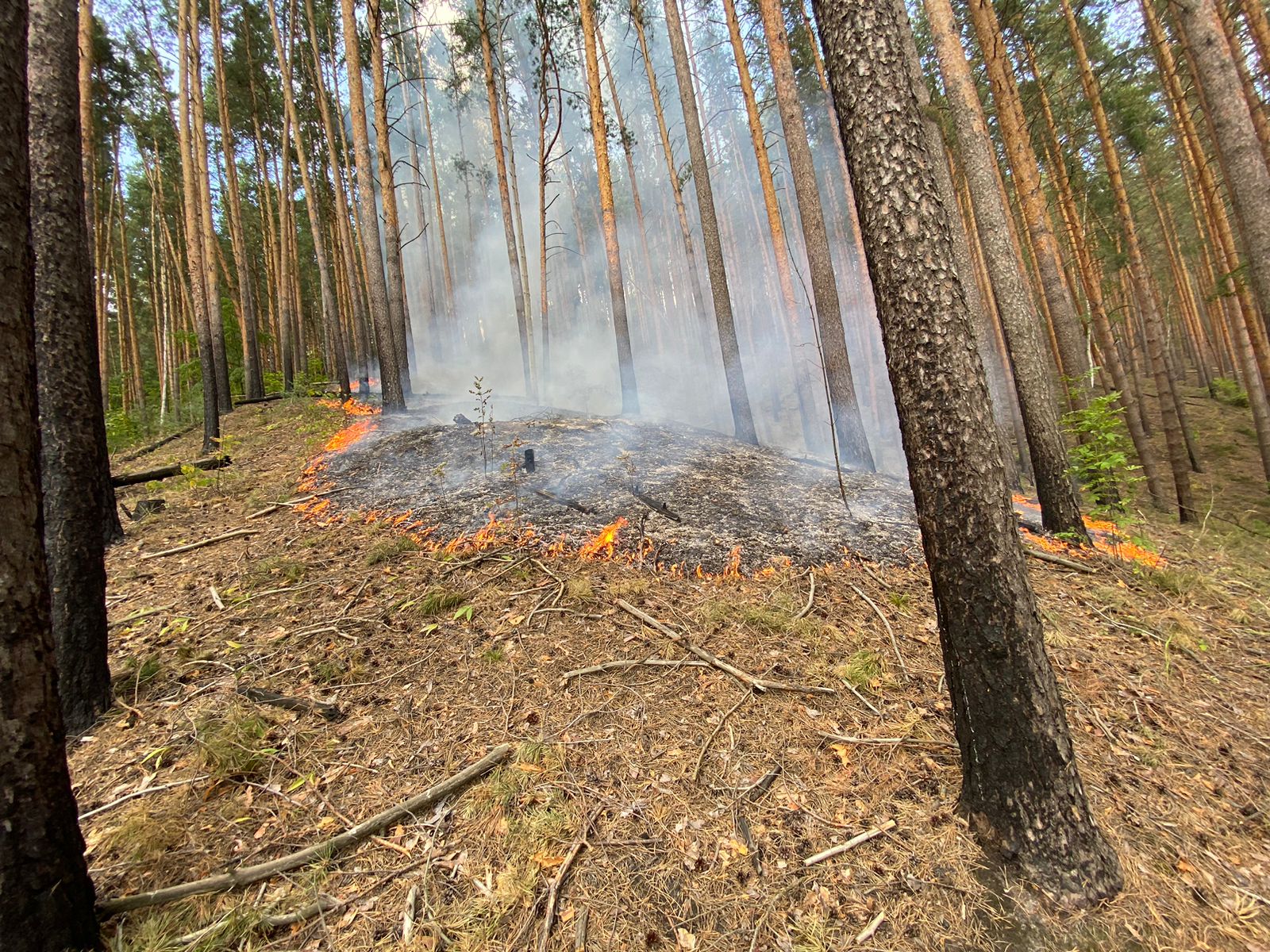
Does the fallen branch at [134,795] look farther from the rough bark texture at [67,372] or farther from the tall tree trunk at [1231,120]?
the tall tree trunk at [1231,120]

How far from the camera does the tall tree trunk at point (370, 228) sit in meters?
8.91

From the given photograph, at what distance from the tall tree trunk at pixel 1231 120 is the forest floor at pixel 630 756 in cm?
344

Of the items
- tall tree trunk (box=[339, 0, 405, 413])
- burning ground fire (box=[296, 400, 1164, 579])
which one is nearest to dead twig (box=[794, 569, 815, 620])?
burning ground fire (box=[296, 400, 1164, 579])

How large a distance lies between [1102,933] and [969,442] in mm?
1977

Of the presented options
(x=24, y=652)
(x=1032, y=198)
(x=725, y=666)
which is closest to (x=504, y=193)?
(x=1032, y=198)

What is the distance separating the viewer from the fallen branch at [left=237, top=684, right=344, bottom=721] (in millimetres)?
2943

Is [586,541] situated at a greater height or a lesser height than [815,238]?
lesser

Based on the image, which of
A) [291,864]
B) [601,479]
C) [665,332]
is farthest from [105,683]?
[665,332]

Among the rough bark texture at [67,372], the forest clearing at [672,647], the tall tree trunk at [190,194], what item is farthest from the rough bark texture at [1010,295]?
the tall tree trunk at [190,194]

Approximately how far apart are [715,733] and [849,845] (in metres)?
0.81

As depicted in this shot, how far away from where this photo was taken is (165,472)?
658 centimetres

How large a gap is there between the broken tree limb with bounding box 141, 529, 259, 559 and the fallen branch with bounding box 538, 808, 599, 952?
4.91 metres

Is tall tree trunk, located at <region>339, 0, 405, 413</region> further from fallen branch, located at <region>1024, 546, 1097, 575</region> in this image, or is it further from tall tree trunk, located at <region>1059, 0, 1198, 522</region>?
tall tree trunk, located at <region>1059, 0, 1198, 522</region>

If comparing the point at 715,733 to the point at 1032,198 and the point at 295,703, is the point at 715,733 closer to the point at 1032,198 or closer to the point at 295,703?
the point at 295,703
